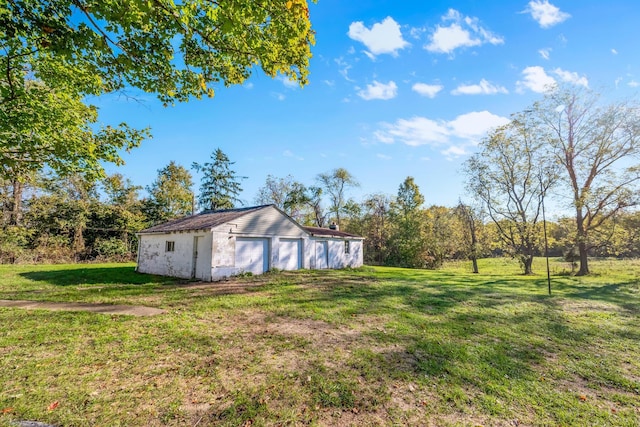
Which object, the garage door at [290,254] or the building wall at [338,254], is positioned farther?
the building wall at [338,254]

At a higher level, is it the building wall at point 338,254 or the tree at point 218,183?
the tree at point 218,183

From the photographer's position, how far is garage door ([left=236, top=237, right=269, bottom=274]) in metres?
14.3

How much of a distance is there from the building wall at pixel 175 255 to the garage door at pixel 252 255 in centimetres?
165

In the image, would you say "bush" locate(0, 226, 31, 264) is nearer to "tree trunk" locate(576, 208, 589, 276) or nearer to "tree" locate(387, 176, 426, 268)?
"tree" locate(387, 176, 426, 268)

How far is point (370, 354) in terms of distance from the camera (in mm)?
4777

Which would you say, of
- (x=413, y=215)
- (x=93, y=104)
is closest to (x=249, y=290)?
(x=93, y=104)

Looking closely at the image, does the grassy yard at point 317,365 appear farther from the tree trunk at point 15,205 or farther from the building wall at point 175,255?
the tree trunk at point 15,205

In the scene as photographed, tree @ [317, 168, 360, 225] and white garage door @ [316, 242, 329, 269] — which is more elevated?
tree @ [317, 168, 360, 225]

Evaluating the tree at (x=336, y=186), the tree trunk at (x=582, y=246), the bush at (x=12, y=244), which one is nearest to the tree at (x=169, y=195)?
the bush at (x=12, y=244)

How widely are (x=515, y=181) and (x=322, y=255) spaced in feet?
57.1

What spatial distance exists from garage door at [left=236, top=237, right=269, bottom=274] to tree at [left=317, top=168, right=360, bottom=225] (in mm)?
20738

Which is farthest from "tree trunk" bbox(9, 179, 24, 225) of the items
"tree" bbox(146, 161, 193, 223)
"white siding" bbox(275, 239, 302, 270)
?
"white siding" bbox(275, 239, 302, 270)

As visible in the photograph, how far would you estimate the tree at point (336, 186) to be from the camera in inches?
1396

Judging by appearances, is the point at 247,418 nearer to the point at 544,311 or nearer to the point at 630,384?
the point at 630,384
